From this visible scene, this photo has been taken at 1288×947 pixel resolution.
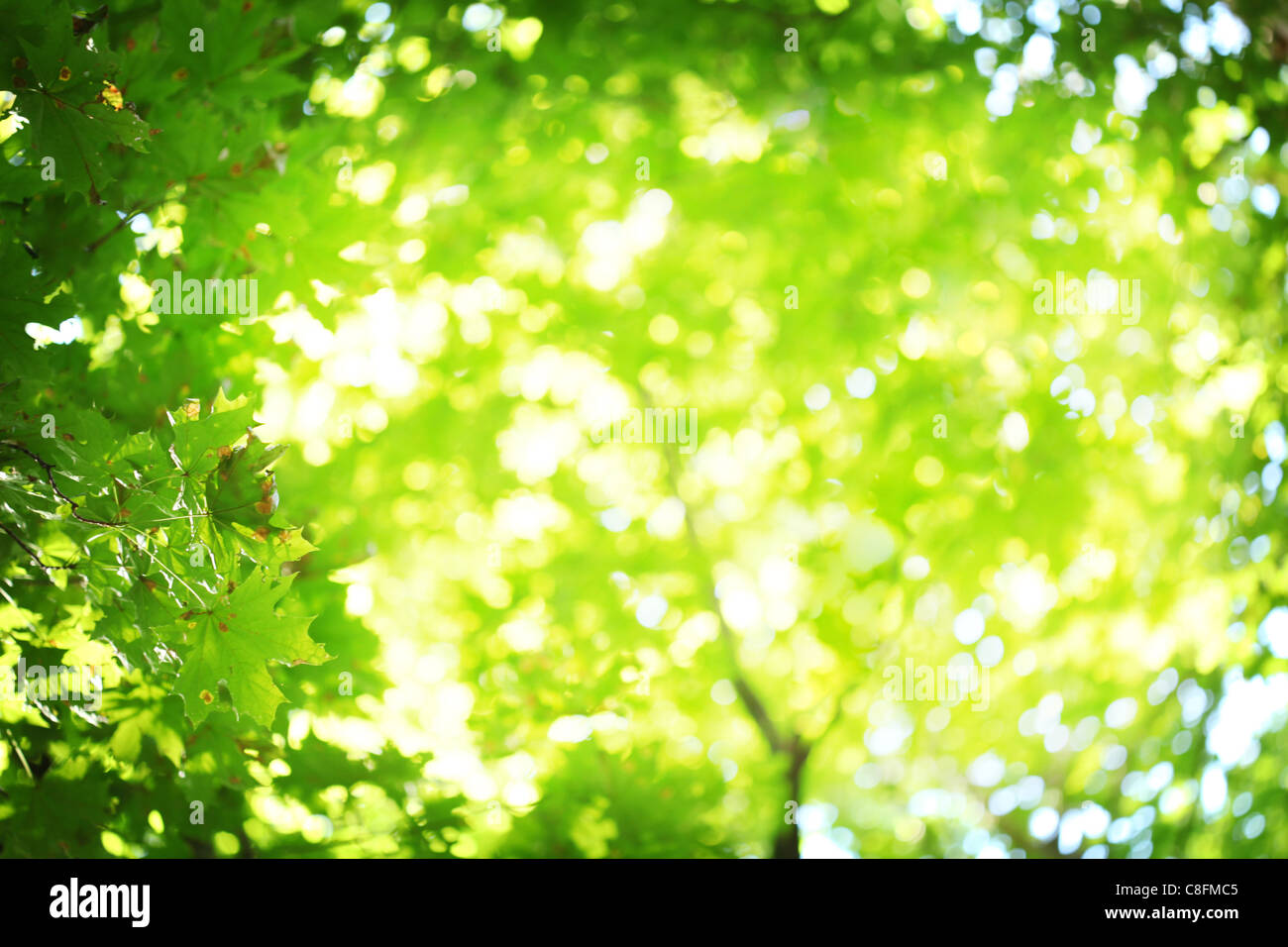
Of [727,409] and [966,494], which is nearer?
[966,494]

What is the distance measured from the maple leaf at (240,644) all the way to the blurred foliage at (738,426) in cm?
81

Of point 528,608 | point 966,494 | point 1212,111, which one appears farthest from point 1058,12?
point 528,608

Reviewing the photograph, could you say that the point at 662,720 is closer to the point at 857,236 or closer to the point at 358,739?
the point at 358,739

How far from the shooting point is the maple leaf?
4.35 feet

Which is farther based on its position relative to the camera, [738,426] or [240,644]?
[738,426]

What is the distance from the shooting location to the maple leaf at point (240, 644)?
133 centimetres

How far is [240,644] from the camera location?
133 cm

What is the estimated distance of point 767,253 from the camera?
382 centimetres

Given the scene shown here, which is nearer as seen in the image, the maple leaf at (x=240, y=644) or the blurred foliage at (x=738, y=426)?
the maple leaf at (x=240, y=644)

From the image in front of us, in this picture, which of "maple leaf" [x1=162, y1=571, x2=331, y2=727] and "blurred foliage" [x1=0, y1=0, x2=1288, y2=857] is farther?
"blurred foliage" [x1=0, y1=0, x2=1288, y2=857]

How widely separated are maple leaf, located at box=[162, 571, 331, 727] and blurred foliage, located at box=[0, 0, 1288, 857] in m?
0.81

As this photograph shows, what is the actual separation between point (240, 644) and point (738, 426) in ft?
9.85
